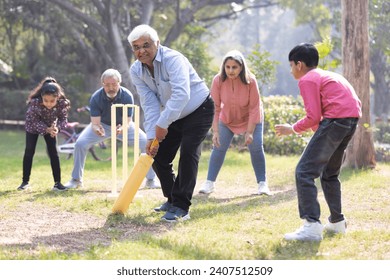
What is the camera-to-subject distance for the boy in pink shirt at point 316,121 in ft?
17.9

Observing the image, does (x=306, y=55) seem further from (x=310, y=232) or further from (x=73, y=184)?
(x=73, y=184)

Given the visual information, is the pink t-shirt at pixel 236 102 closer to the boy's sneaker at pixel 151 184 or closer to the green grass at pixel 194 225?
the green grass at pixel 194 225

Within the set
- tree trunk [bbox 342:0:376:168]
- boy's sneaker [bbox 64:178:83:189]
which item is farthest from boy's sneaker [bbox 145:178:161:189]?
tree trunk [bbox 342:0:376:168]

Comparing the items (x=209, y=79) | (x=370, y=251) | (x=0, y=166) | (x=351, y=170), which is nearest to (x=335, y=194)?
(x=370, y=251)

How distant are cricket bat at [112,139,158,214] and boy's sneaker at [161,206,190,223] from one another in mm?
418

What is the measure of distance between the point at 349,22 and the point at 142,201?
16.8ft

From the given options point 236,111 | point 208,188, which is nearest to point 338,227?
point 236,111

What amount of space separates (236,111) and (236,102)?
6.0 inches

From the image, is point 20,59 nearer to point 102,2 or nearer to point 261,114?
point 102,2

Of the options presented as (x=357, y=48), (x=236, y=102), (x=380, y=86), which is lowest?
(x=380, y=86)

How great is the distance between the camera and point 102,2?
2258 centimetres

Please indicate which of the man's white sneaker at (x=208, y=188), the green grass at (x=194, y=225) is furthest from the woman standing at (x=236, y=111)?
the green grass at (x=194, y=225)

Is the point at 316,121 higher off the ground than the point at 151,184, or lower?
higher

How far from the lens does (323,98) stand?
5527 mm
